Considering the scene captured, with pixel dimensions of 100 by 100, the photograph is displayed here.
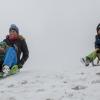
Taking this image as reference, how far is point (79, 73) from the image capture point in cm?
1488

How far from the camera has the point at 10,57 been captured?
15969 millimetres

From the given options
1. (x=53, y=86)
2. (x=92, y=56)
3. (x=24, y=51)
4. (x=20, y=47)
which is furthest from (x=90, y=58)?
(x=53, y=86)

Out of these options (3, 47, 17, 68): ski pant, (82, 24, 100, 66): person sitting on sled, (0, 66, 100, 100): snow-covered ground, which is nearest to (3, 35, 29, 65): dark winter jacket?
(3, 47, 17, 68): ski pant

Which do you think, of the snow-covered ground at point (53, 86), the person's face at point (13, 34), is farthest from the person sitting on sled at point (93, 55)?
the person's face at point (13, 34)

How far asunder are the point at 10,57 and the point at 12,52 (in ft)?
0.64

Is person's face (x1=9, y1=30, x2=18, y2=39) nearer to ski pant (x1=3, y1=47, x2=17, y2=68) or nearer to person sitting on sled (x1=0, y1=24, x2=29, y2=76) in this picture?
person sitting on sled (x1=0, y1=24, x2=29, y2=76)

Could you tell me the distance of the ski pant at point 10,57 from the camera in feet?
51.9

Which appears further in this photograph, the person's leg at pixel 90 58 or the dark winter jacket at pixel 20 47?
the person's leg at pixel 90 58

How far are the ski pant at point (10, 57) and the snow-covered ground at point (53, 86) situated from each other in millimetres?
434

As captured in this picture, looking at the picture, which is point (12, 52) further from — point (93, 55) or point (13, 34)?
point (93, 55)

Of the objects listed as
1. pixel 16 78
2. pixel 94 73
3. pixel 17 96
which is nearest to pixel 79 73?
pixel 94 73

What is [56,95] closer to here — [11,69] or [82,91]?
[82,91]

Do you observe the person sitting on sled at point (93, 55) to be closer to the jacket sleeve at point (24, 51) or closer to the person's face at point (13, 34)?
the jacket sleeve at point (24, 51)

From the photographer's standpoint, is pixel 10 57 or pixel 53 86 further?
pixel 10 57
